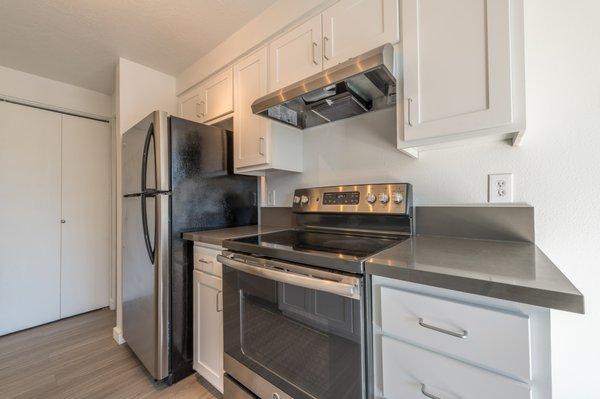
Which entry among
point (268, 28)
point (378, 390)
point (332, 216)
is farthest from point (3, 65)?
point (378, 390)

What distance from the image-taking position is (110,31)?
192 centimetres

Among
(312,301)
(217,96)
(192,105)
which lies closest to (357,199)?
(312,301)

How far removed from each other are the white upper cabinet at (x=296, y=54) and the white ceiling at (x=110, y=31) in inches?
14.4

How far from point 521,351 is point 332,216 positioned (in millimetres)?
1086

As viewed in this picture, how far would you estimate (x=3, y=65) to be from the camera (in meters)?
2.36

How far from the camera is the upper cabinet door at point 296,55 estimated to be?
1.41 meters

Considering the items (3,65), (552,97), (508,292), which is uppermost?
(3,65)

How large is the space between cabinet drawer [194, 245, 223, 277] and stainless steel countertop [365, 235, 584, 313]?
927 millimetres

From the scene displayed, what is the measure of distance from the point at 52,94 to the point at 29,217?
1.26 m

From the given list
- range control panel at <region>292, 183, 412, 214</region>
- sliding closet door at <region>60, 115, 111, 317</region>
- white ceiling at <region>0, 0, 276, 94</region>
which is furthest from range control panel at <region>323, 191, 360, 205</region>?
sliding closet door at <region>60, 115, 111, 317</region>

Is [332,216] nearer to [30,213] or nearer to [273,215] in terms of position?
[273,215]

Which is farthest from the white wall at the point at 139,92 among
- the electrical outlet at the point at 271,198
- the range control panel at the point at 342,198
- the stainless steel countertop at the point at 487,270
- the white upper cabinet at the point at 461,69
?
the stainless steel countertop at the point at 487,270

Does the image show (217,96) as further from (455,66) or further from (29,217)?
(29,217)

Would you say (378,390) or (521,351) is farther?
(378,390)
